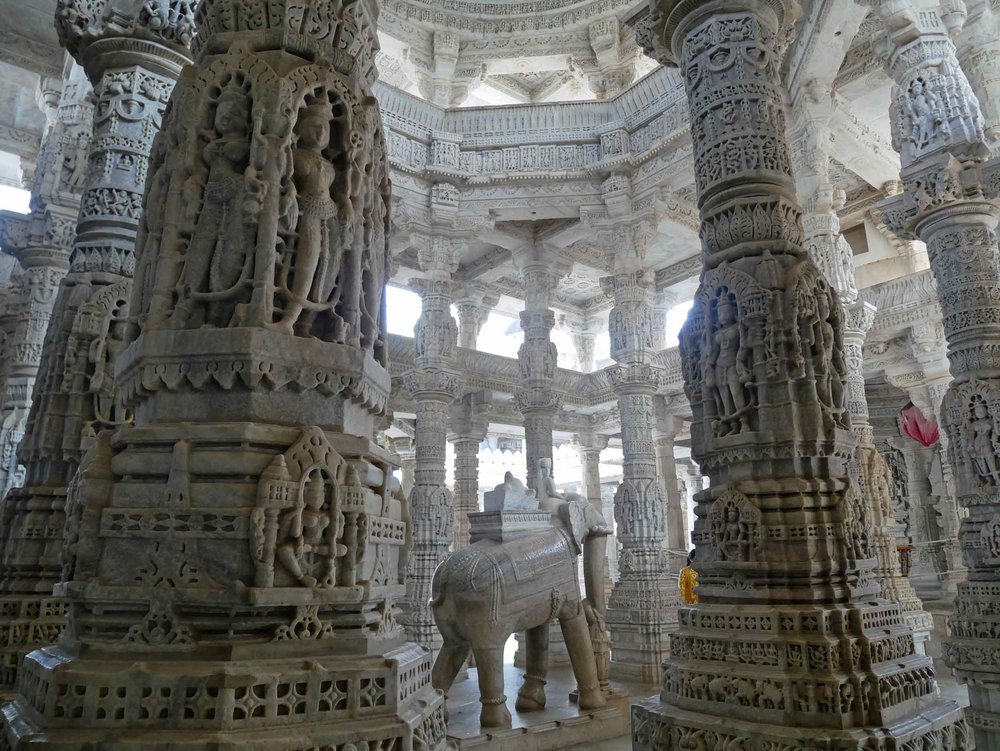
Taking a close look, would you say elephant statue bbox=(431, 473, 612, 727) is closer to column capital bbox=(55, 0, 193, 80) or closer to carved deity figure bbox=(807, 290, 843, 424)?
carved deity figure bbox=(807, 290, 843, 424)

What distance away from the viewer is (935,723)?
339cm

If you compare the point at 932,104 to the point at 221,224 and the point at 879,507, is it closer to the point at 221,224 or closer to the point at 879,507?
the point at 879,507

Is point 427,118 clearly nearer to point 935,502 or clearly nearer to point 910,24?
point 910,24

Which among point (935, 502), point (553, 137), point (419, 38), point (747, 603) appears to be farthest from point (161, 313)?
point (935, 502)

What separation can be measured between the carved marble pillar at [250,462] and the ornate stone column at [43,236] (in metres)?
5.30

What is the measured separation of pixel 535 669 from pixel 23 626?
4.46 metres

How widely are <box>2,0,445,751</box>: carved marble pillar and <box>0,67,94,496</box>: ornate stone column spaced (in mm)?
5297

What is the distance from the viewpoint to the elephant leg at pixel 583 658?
20.3 feet

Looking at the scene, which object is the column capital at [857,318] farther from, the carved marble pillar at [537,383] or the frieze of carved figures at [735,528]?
the frieze of carved figures at [735,528]

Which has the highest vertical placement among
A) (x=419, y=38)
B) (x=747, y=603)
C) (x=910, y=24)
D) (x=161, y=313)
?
(x=419, y=38)

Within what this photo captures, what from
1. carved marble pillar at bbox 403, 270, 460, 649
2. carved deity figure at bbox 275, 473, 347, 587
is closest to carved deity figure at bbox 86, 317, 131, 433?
carved deity figure at bbox 275, 473, 347, 587

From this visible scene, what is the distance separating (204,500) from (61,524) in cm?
287

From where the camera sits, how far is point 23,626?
3783mm

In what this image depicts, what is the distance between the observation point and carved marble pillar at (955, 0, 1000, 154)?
7.80 metres
